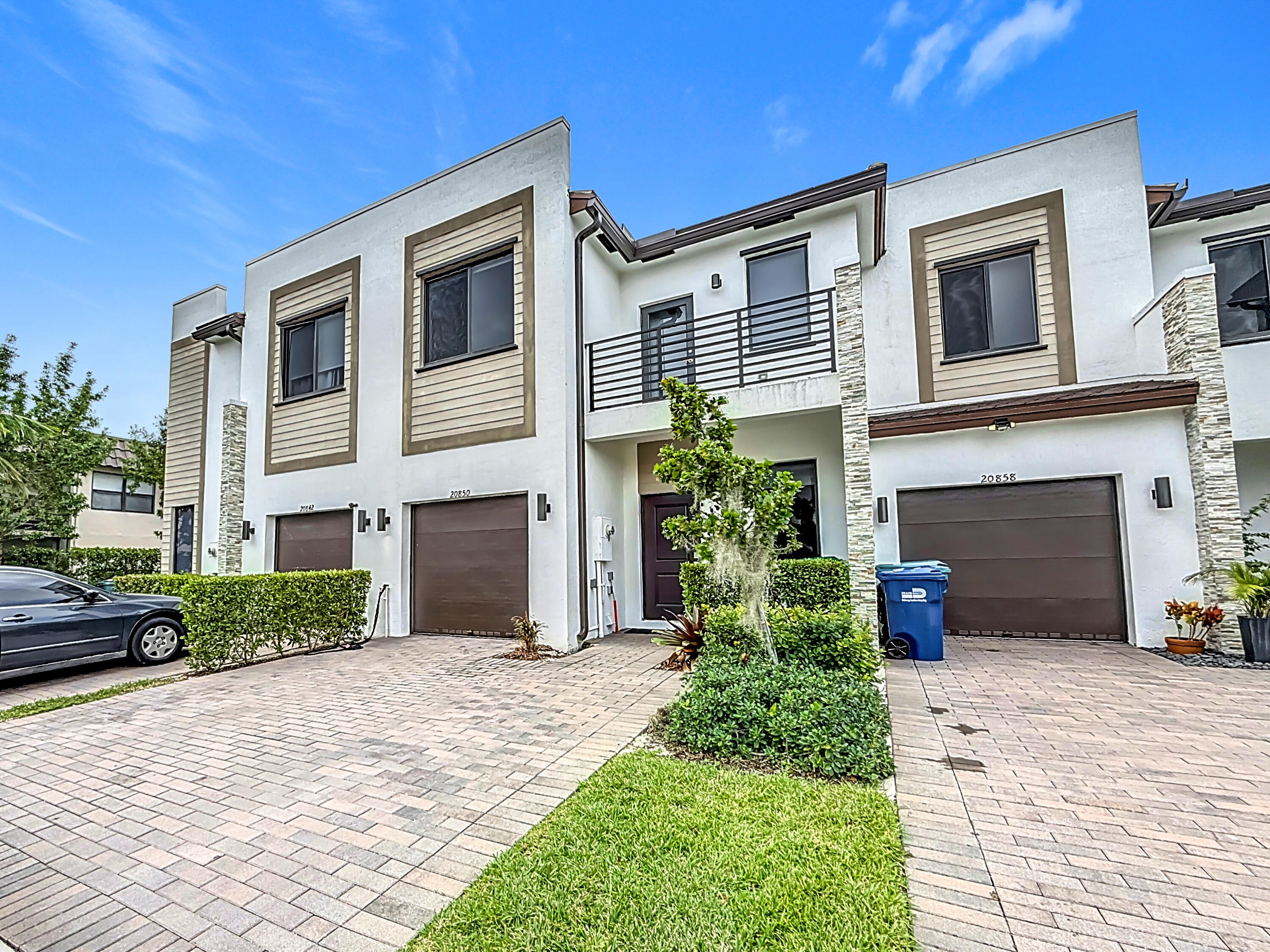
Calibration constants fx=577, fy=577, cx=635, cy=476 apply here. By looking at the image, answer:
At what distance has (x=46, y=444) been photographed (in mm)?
14133

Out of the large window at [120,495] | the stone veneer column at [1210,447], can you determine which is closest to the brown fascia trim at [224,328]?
the large window at [120,495]

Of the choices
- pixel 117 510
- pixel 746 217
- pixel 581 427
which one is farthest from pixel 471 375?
pixel 117 510

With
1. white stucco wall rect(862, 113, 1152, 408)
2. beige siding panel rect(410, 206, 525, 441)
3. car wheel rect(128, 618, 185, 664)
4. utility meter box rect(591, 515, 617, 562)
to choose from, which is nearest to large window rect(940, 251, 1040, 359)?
white stucco wall rect(862, 113, 1152, 408)

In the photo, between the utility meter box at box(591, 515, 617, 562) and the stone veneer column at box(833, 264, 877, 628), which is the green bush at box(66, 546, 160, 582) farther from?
the stone veneer column at box(833, 264, 877, 628)

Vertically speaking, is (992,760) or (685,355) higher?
(685,355)

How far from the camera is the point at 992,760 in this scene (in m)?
3.99

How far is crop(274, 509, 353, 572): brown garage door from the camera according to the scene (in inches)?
419

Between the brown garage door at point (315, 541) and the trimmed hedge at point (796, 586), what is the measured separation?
6.71m

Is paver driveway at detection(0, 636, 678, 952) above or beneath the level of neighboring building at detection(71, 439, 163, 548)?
beneath

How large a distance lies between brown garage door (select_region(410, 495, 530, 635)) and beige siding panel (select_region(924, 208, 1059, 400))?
7.48 meters

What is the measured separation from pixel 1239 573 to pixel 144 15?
18328 millimetres

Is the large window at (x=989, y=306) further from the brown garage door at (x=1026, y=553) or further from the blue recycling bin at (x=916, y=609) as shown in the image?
the blue recycling bin at (x=916, y=609)

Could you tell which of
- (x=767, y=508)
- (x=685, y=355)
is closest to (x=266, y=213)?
(x=685, y=355)

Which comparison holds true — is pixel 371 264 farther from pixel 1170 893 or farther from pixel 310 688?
pixel 1170 893
